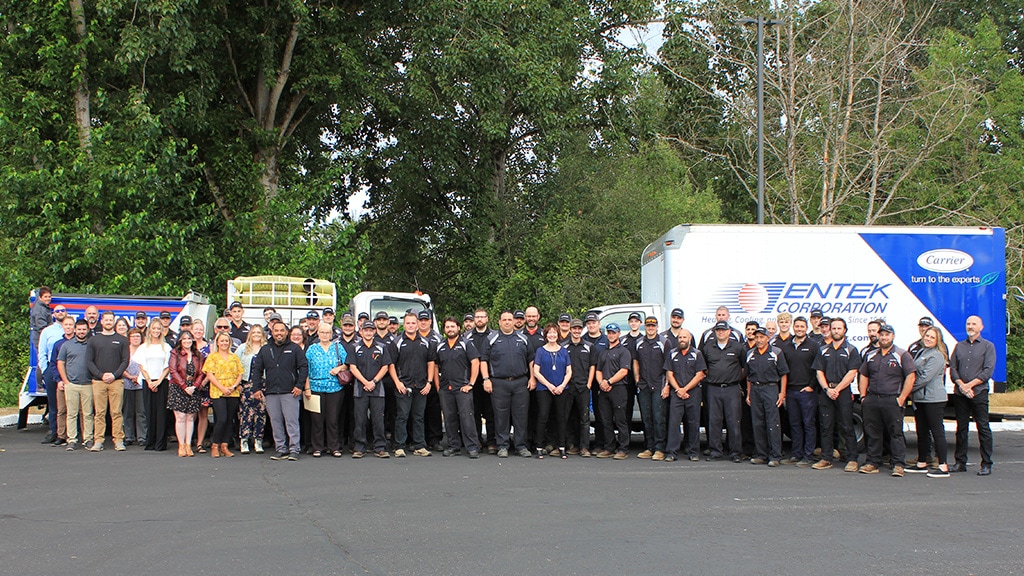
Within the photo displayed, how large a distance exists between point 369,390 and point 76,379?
3.97 meters

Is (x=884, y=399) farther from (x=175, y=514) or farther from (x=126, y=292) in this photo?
(x=126, y=292)

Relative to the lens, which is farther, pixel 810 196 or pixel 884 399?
pixel 810 196

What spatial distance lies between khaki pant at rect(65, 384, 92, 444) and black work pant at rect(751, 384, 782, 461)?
8645 mm

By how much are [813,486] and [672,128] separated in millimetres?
21552

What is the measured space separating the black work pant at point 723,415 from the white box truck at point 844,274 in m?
1.73

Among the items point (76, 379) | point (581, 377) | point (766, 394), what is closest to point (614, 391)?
point (581, 377)

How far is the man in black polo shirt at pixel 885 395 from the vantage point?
10.7 m

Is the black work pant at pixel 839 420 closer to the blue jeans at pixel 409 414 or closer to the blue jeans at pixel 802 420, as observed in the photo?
the blue jeans at pixel 802 420

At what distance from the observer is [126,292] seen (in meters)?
19.4

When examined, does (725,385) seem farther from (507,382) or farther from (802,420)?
(507,382)

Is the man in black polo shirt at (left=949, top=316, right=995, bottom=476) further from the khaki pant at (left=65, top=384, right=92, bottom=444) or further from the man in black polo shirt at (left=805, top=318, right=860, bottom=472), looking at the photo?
the khaki pant at (left=65, top=384, right=92, bottom=444)

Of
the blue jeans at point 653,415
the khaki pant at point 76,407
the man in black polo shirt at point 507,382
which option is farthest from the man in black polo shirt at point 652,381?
the khaki pant at point 76,407

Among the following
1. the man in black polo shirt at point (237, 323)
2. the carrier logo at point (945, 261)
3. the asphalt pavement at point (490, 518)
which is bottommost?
the asphalt pavement at point (490, 518)

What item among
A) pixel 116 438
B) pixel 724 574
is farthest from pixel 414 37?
pixel 724 574
